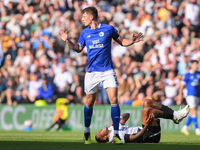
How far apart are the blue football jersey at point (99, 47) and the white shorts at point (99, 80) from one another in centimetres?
9

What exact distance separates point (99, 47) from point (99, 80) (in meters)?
0.64

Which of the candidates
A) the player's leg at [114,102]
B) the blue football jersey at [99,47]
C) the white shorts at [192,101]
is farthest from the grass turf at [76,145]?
the white shorts at [192,101]

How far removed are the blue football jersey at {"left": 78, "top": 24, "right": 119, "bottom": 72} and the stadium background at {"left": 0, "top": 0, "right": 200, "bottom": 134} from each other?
7.72 m

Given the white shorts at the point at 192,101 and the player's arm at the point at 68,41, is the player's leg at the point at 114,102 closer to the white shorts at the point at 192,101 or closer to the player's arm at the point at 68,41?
Result: the player's arm at the point at 68,41

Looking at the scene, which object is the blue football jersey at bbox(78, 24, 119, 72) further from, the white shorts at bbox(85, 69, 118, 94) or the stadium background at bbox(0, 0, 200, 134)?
the stadium background at bbox(0, 0, 200, 134)

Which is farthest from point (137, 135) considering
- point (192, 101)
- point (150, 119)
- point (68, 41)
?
point (192, 101)

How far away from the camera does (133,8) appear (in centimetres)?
1952

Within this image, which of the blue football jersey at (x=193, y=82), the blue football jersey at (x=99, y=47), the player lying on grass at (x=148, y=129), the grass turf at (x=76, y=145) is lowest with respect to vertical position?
the grass turf at (x=76, y=145)

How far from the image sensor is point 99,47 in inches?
314

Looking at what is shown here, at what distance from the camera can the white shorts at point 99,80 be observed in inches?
309

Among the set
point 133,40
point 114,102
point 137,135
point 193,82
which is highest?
point 133,40

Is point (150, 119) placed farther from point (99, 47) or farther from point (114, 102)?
point (99, 47)

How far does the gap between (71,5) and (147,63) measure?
640cm

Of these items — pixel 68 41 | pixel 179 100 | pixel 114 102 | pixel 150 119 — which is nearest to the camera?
pixel 150 119
